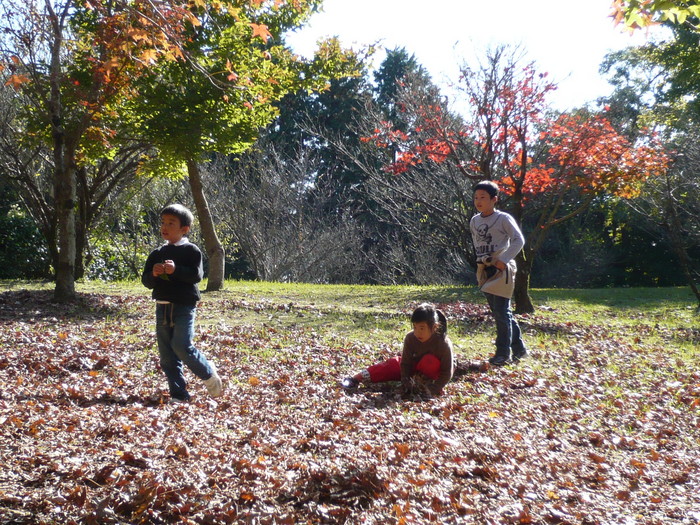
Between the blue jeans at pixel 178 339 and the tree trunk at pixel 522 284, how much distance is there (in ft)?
23.8

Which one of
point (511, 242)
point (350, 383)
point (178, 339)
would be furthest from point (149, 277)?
point (511, 242)

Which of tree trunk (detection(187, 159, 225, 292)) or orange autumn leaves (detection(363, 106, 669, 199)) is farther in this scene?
tree trunk (detection(187, 159, 225, 292))

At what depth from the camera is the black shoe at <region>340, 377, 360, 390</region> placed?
598cm

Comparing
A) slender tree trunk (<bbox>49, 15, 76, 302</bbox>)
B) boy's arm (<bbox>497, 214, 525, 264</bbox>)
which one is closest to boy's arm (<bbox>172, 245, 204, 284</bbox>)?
boy's arm (<bbox>497, 214, 525, 264</bbox>)

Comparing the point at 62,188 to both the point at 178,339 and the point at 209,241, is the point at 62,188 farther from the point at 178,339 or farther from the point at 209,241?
the point at 178,339

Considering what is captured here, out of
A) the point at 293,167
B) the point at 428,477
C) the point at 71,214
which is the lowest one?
the point at 428,477

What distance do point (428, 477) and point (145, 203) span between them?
19.9 meters

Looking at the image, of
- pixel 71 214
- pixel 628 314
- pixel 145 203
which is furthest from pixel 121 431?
pixel 145 203

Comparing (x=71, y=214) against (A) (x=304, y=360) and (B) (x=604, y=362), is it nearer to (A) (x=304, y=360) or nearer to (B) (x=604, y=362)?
(A) (x=304, y=360)

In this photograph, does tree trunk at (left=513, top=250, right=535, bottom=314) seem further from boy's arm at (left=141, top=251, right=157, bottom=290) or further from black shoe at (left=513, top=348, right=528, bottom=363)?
boy's arm at (left=141, top=251, right=157, bottom=290)

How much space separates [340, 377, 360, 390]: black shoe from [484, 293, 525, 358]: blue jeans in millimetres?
1725

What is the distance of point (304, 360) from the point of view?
285 inches

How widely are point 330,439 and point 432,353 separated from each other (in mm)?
1601

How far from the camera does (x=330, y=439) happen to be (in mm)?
4371
